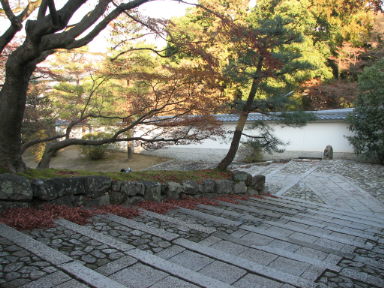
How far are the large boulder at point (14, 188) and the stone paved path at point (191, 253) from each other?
0.63 metres

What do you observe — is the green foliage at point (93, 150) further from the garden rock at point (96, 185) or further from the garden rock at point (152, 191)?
the garden rock at point (96, 185)

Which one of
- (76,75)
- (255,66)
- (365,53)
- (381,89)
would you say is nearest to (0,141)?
(255,66)

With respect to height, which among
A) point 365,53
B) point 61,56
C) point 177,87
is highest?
point 365,53

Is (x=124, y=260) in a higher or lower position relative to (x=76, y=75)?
lower

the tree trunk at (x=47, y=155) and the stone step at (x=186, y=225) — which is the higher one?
the tree trunk at (x=47, y=155)

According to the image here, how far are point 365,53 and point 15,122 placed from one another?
20946 mm

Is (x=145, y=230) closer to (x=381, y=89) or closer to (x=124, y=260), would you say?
(x=124, y=260)

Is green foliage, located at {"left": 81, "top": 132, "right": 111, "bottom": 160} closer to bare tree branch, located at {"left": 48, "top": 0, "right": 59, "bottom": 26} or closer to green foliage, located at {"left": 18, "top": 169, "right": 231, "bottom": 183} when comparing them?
green foliage, located at {"left": 18, "top": 169, "right": 231, "bottom": 183}

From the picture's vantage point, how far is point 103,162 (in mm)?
18469

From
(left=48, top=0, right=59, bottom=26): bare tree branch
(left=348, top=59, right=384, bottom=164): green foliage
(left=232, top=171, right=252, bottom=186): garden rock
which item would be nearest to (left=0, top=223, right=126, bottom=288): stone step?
(left=48, top=0, right=59, bottom=26): bare tree branch

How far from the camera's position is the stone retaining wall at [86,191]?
144 inches

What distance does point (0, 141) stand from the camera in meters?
4.38

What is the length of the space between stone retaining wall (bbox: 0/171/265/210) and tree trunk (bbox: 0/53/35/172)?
84cm

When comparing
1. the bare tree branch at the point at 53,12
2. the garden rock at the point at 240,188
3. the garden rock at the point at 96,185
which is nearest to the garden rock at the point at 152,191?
the garden rock at the point at 96,185
